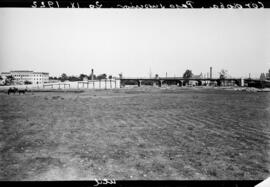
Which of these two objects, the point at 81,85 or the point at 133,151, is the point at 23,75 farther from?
the point at 81,85

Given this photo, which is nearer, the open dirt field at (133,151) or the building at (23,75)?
the open dirt field at (133,151)

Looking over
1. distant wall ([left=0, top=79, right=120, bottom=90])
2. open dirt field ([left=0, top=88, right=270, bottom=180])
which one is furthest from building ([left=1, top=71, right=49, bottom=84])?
distant wall ([left=0, top=79, right=120, bottom=90])

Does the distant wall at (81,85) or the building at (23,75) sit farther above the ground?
the building at (23,75)

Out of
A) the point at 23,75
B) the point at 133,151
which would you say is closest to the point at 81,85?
the point at 23,75

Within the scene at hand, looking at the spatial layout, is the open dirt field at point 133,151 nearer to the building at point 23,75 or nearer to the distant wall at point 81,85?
the building at point 23,75

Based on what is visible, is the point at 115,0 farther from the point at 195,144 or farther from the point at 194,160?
the point at 195,144

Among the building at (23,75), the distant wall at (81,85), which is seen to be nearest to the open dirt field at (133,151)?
the building at (23,75)

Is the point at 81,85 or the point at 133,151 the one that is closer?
the point at 133,151

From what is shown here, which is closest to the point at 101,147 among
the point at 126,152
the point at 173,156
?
the point at 126,152

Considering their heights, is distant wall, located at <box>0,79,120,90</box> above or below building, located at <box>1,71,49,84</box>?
below

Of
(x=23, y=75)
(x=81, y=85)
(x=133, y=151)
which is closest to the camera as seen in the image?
(x=133, y=151)

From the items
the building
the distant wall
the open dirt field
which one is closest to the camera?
the open dirt field

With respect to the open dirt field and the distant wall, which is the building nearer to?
the open dirt field

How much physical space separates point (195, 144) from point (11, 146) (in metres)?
5.31
